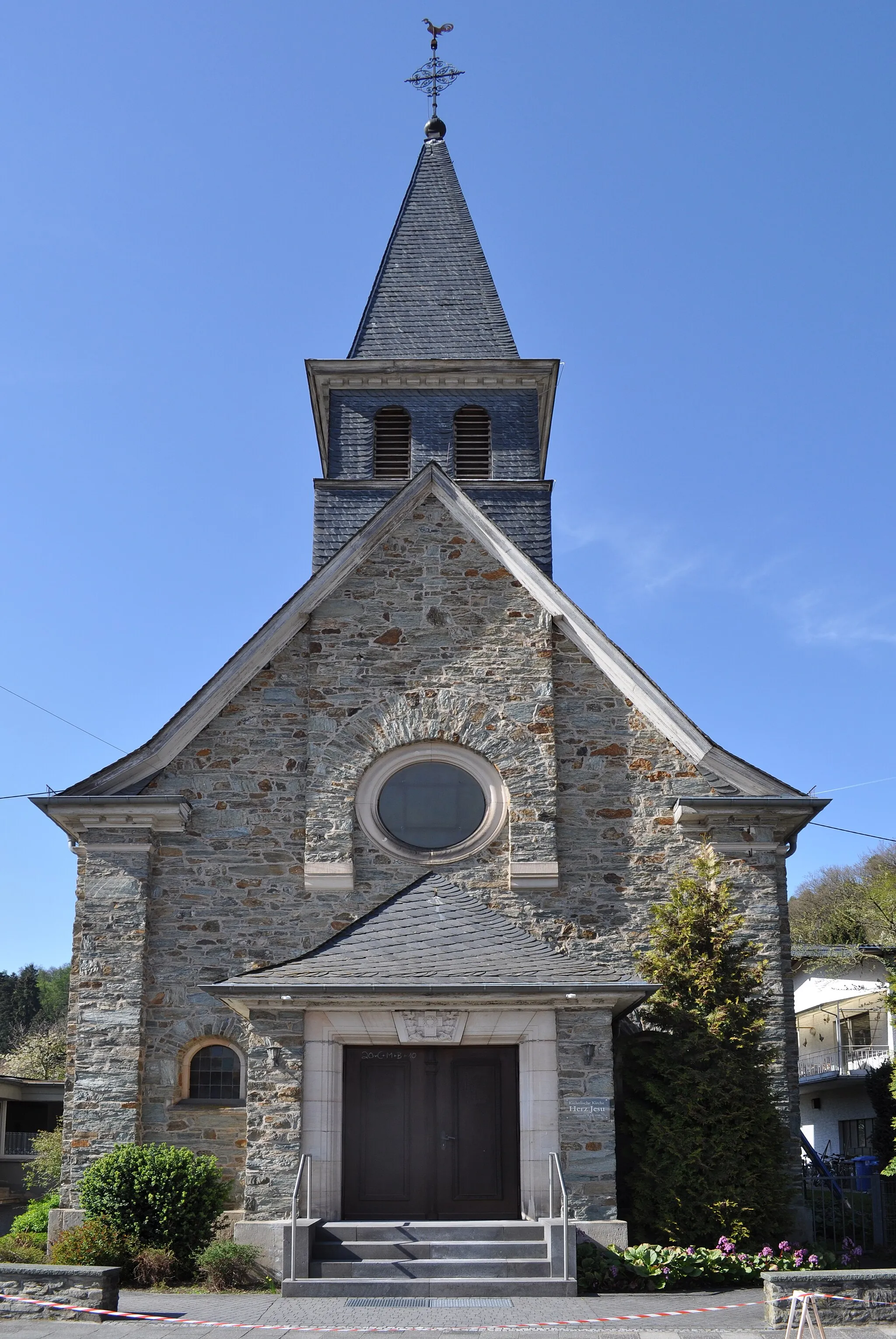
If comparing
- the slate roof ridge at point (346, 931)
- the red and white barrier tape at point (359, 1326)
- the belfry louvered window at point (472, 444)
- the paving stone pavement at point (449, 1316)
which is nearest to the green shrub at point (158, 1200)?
the paving stone pavement at point (449, 1316)

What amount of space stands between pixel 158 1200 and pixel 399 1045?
3.01 metres

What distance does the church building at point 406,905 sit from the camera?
46.3 feet

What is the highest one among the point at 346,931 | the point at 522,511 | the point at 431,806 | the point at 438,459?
the point at 438,459

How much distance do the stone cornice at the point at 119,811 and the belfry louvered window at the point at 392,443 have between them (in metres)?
7.00

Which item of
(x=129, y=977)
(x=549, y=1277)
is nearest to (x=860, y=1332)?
(x=549, y=1277)

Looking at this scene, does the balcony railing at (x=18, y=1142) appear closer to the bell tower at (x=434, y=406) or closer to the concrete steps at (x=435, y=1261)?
the bell tower at (x=434, y=406)

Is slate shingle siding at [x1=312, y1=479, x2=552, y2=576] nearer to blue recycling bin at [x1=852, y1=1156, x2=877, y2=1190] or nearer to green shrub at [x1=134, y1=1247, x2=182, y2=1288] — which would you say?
blue recycling bin at [x1=852, y1=1156, x2=877, y2=1190]

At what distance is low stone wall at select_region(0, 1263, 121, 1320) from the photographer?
36.8ft

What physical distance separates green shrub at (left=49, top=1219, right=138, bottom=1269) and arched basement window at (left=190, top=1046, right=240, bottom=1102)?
2.73 m

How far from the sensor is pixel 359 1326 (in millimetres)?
11188

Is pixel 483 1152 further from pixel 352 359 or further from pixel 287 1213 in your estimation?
pixel 352 359

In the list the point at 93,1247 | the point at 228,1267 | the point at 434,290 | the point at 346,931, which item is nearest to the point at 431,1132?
the point at 346,931

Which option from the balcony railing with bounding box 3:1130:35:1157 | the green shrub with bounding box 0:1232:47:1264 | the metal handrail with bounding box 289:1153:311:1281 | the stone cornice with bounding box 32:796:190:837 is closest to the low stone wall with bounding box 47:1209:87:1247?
the green shrub with bounding box 0:1232:47:1264

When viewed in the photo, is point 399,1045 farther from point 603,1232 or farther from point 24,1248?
point 24,1248
